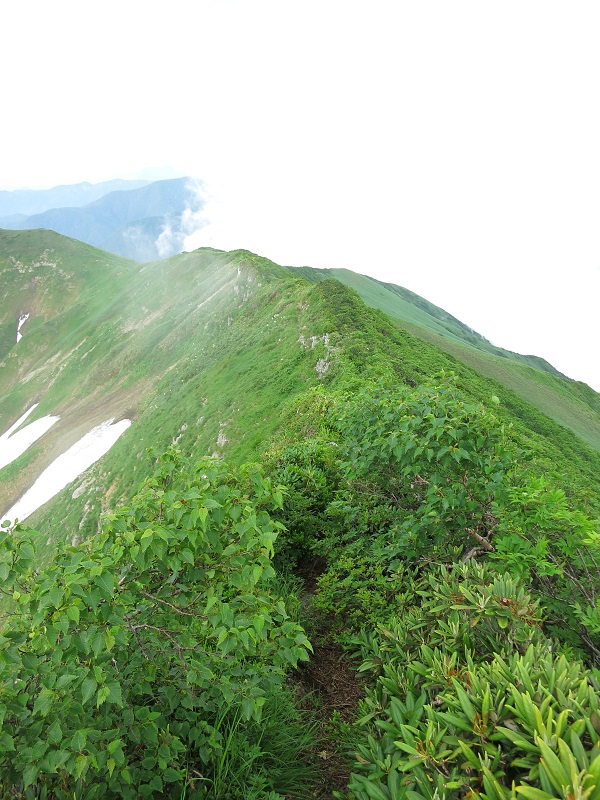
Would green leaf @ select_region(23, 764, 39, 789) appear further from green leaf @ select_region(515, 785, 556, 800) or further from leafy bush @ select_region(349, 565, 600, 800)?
green leaf @ select_region(515, 785, 556, 800)

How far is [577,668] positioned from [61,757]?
3.80 meters

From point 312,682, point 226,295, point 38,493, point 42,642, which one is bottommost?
point 38,493

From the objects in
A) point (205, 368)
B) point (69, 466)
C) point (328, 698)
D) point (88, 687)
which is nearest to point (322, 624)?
point (328, 698)

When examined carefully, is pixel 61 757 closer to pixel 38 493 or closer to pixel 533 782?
pixel 533 782

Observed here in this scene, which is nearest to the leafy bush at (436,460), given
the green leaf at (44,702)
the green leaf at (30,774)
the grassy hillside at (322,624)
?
the grassy hillside at (322,624)

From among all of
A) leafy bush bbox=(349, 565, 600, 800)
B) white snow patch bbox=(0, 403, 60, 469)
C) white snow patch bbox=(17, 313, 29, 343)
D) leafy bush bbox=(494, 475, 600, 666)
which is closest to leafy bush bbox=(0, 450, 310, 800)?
leafy bush bbox=(349, 565, 600, 800)

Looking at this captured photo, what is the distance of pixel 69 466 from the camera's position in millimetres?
45906

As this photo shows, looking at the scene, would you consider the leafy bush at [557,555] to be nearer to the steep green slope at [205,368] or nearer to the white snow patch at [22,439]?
the steep green slope at [205,368]

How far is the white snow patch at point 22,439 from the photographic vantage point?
59188mm

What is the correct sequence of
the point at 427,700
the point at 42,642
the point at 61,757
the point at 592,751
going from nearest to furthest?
the point at 592,751, the point at 61,757, the point at 42,642, the point at 427,700

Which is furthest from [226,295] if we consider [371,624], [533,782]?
[533,782]

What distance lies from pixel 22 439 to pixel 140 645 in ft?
229

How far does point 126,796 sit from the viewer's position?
348cm

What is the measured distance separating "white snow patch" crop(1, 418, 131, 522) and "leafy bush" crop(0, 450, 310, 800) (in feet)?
140
